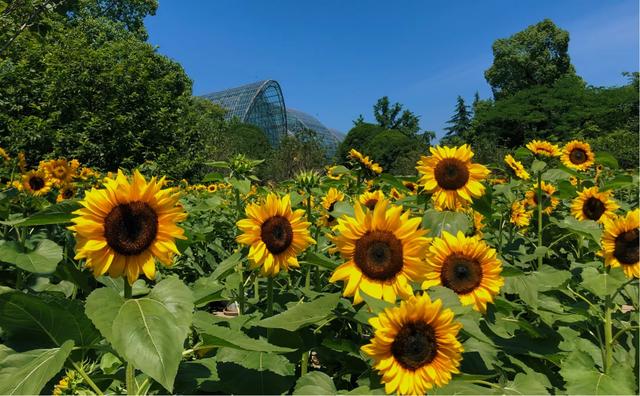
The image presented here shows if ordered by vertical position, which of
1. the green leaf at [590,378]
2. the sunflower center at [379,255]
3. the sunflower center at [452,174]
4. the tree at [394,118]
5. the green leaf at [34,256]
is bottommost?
the green leaf at [590,378]

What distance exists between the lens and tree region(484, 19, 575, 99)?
4534 cm

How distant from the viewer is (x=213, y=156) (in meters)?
23.5

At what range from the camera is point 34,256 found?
1.55 meters

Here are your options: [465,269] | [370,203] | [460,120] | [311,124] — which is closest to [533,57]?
[460,120]

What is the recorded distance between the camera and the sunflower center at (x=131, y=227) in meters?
1.16

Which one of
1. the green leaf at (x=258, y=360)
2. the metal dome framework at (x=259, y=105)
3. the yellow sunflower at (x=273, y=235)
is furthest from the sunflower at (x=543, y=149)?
the metal dome framework at (x=259, y=105)

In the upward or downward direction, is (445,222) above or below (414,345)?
above

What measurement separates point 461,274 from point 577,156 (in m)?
2.64

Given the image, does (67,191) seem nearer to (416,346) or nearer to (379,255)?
(379,255)

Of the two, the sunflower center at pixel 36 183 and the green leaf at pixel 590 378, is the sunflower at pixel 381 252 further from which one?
the sunflower center at pixel 36 183

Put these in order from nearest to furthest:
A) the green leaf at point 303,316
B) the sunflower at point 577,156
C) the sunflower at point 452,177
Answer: the green leaf at point 303,316 < the sunflower at point 452,177 < the sunflower at point 577,156

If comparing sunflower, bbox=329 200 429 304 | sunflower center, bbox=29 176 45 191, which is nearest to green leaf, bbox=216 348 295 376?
sunflower, bbox=329 200 429 304

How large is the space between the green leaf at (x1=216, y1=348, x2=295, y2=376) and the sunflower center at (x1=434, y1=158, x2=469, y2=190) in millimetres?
1066

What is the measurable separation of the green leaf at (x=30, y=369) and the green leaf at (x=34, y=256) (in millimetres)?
385
